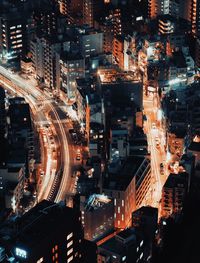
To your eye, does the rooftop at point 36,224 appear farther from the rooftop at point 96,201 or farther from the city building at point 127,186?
the city building at point 127,186

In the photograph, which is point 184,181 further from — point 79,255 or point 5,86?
point 5,86

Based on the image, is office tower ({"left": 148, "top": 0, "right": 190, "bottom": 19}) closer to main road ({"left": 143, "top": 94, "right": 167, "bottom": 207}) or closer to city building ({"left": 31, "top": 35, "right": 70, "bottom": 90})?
city building ({"left": 31, "top": 35, "right": 70, "bottom": 90})

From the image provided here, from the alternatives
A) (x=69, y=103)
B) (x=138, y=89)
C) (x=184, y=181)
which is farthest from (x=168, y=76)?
(x=184, y=181)

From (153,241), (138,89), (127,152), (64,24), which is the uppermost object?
(64,24)

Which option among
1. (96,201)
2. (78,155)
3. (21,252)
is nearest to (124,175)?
A: (96,201)

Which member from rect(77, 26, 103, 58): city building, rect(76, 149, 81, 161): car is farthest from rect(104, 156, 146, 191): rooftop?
rect(77, 26, 103, 58): city building
